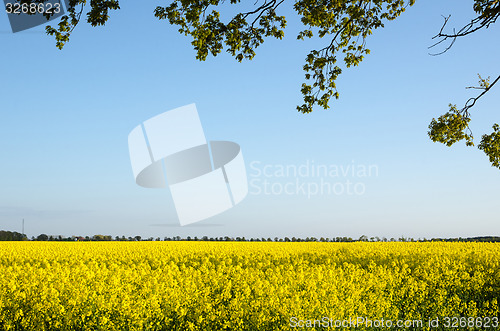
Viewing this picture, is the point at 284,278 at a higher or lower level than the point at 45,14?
lower

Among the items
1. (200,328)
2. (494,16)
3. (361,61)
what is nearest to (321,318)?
(200,328)

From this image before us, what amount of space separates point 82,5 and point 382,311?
33.0 feet

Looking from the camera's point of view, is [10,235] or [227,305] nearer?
[227,305]

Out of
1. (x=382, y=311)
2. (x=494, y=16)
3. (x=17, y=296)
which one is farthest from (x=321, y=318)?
(x=494, y=16)

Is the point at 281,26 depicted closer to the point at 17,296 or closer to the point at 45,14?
the point at 45,14

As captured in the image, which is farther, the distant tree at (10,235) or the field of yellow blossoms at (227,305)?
the distant tree at (10,235)

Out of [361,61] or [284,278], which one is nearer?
[284,278]

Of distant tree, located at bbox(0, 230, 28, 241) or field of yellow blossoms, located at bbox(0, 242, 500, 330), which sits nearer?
field of yellow blossoms, located at bbox(0, 242, 500, 330)

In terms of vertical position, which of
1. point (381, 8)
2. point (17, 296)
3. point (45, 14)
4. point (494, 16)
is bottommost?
point (17, 296)

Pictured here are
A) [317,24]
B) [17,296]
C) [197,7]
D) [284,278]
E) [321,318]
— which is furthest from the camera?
[317,24]

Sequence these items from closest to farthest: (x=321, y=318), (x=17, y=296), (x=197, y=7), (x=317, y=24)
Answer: (x=321, y=318) < (x=17, y=296) < (x=197, y=7) < (x=317, y=24)

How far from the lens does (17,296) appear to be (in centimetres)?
1066

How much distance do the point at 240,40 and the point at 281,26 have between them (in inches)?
61.1

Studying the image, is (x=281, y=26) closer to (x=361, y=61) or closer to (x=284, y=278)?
(x=361, y=61)
